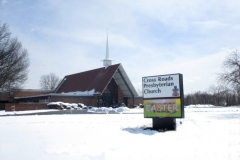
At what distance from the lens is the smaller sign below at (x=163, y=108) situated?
14234mm

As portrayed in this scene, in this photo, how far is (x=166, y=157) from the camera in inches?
316

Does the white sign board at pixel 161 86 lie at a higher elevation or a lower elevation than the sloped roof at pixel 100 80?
lower

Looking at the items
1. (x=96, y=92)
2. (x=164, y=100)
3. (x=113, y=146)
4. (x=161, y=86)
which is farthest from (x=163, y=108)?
(x=96, y=92)

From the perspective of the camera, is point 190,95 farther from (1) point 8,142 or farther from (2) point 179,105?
(1) point 8,142

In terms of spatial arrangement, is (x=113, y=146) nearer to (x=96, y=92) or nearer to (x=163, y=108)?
(x=163, y=108)

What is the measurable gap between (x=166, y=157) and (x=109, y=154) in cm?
175

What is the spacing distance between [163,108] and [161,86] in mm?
1250

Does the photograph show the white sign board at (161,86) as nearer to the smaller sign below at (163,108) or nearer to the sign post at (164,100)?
the sign post at (164,100)

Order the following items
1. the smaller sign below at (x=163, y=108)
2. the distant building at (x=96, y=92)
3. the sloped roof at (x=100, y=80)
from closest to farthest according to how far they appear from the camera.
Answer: the smaller sign below at (x=163, y=108)
the distant building at (x=96, y=92)
the sloped roof at (x=100, y=80)

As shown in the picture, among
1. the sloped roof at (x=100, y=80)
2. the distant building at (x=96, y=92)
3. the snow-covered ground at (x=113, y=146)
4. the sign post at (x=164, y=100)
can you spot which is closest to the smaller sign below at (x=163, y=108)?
the sign post at (x=164, y=100)

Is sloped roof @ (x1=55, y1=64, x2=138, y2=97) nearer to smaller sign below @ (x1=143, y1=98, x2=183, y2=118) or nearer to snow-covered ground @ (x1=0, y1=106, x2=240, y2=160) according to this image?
smaller sign below @ (x1=143, y1=98, x2=183, y2=118)

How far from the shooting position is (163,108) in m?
14.7

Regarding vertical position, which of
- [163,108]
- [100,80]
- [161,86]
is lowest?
[163,108]

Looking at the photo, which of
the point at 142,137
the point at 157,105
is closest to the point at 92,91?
the point at 157,105
